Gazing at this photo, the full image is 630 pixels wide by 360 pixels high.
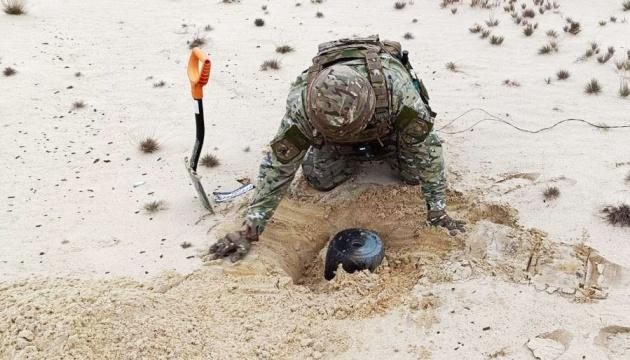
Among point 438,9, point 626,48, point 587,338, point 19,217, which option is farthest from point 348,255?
point 438,9

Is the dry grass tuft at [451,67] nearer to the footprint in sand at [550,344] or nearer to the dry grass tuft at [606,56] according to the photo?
the dry grass tuft at [606,56]

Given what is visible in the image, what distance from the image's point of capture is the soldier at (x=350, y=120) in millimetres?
3354

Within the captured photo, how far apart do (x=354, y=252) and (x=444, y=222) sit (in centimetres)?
78

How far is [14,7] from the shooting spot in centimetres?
847

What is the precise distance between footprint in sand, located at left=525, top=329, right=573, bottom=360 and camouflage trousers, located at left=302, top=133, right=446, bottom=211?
3.89ft

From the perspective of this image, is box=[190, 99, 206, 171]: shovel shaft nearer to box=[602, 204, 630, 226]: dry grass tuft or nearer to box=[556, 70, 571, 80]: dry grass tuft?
Answer: box=[602, 204, 630, 226]: dry grass tuft

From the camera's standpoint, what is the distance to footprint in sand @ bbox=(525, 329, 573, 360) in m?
3.16

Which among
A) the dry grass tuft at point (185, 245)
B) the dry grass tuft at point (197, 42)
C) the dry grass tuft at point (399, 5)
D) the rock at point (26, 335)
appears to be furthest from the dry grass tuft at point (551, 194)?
the dry grass tuft at point (399, 5)

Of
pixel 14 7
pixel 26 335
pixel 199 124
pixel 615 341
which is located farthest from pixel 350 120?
pixel 14 7

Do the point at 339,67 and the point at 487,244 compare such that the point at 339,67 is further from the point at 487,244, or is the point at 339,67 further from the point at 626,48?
the point at 626,48

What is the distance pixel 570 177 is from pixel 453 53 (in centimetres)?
336

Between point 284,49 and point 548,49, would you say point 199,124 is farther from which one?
point 548,49

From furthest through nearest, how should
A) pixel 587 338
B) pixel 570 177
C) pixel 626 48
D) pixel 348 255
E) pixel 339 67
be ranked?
pixel 626 48
pixel 570 177
pixel 348 255
pixel 339 67
pixel 587 338

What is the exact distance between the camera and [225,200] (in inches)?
189
